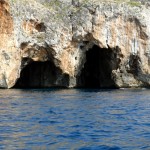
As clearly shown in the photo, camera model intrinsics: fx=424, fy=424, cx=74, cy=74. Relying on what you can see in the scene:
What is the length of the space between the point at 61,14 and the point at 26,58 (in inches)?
335

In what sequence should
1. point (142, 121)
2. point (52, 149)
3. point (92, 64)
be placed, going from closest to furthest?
1. point (52, 149)
2. point (142, 121)
3. point (92, 64)

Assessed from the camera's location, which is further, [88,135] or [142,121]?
[142,121]

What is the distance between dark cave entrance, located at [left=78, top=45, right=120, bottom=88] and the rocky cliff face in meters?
0.17

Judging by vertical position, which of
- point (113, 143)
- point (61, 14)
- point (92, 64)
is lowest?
point (113, 143)

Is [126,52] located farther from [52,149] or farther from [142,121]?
[52,149]

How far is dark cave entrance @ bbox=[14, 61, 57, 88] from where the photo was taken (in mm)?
68812

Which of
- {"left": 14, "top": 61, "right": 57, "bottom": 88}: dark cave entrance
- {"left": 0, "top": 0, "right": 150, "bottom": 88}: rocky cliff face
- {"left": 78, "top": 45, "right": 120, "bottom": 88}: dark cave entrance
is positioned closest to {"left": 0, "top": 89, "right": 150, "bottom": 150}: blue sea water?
{"left": 0, "top": 0, "right": 150, "bottom": 88}: rocky cliff face

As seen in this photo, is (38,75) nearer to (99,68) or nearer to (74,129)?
(99,68)

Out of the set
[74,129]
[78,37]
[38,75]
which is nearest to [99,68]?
[38,75]

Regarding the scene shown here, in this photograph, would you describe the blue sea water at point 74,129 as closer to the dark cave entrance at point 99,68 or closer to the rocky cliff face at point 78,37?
the rocky cliff face at point 78,37

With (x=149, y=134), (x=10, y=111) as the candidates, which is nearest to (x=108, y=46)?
(x=10, y=111)

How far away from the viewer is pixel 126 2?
217 ft

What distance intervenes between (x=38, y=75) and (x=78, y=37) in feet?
41.0

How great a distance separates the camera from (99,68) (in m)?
71.2
